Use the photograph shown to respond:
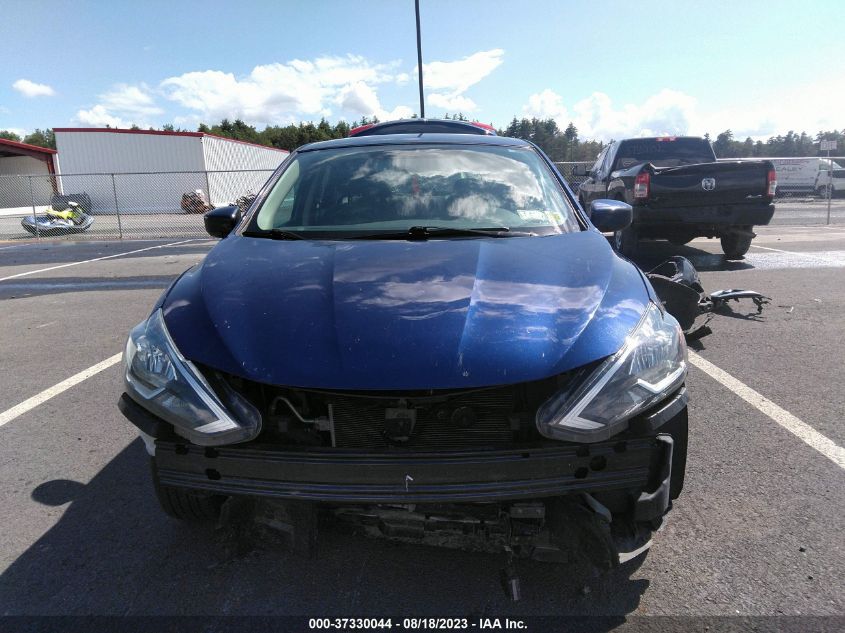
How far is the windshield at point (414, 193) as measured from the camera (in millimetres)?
3125

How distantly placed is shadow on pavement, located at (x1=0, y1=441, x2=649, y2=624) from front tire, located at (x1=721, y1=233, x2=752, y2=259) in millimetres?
8422

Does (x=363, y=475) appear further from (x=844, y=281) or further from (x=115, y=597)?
(x=844, y=281)

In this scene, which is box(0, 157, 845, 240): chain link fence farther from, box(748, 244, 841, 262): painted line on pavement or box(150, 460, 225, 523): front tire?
box(150, 460, 225, 523): front tire

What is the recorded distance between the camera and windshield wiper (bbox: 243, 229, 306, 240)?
303 cm

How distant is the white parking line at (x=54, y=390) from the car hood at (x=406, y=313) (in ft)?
7.12

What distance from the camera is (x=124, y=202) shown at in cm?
3362

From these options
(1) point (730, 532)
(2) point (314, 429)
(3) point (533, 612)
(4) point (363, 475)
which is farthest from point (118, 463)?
(1) point (730, 532)

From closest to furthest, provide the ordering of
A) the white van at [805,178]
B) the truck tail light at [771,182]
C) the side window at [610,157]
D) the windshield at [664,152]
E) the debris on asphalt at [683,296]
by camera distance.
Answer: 1. the debris on asphalt at [683,296]
2. the truck tail light at [771,182]
3. the windshield at [664,152]
4. the side window at [610,157]
5. the white van at [805,178]

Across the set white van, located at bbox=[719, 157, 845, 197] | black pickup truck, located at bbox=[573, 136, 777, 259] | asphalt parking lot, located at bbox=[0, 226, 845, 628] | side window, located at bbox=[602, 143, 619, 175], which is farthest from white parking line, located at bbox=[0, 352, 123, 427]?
white van, located at bbox=[719, 157, 845, 197]

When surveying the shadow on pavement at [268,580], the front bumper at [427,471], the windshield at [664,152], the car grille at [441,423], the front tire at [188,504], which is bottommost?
the shadow on pavement at [268,580]

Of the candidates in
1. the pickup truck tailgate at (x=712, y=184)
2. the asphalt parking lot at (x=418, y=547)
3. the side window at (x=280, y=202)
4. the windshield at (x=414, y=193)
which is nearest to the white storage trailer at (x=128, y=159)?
the pickup truck tailgate at (x=712, y=184)

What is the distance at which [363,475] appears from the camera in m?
1.84

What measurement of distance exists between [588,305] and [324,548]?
4.63ft

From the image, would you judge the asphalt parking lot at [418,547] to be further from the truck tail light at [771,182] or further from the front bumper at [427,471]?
the truck tail light at [771,182]
